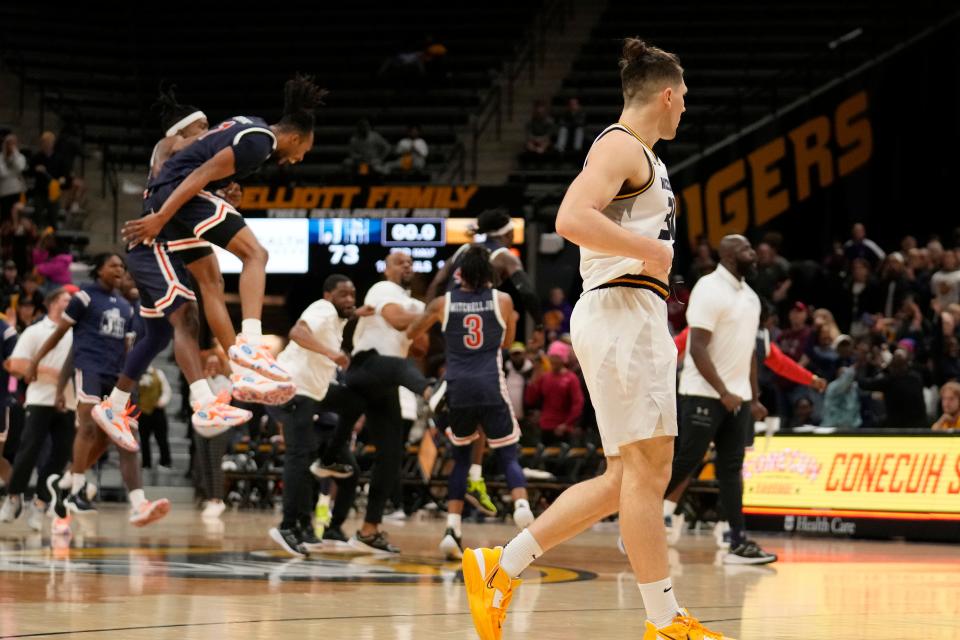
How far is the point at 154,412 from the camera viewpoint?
18.8 m

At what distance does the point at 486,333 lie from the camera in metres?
9.76

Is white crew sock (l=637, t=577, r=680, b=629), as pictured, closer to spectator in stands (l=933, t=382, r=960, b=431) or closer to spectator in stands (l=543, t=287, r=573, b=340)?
spectator in stands (l=933, t=382, r=960, b=431)

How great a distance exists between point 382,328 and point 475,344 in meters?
0.72

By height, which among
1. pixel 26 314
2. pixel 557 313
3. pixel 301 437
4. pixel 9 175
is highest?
pixel 9 175

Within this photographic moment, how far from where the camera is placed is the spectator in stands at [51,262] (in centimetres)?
2011

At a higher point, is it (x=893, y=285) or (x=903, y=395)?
(x=893, y=285)

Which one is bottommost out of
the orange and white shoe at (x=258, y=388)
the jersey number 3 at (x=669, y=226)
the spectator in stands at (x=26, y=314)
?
the orange and white shoe at (x=258, y=388)

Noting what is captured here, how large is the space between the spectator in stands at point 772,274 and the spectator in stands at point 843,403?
11.0 ft

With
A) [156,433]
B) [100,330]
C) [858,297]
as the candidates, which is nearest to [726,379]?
[100,330]

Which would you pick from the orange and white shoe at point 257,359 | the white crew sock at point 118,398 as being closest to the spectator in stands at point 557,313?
the white crew sock at point 118,398

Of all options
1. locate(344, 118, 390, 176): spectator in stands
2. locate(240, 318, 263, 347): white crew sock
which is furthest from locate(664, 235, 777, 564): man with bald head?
locate(344, 118, 390, 176): spectator in stands

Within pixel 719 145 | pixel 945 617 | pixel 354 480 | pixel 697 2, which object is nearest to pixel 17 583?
pixel 354 480

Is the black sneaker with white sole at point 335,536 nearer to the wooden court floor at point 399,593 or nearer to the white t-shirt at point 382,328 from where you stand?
the wooden court floor at point 399,593

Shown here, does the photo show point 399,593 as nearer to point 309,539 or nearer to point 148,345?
point 148,345
